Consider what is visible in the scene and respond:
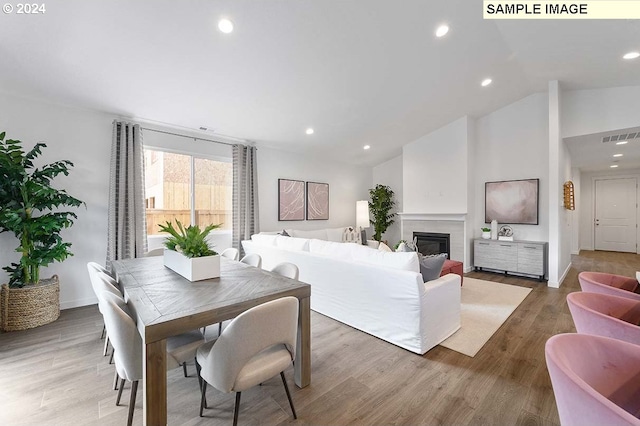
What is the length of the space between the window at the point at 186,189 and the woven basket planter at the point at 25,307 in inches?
55.7

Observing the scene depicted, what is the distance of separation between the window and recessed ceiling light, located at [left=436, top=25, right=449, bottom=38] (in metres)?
3.84

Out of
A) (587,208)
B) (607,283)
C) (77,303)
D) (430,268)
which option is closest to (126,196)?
(77,303)

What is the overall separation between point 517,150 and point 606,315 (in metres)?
4.97

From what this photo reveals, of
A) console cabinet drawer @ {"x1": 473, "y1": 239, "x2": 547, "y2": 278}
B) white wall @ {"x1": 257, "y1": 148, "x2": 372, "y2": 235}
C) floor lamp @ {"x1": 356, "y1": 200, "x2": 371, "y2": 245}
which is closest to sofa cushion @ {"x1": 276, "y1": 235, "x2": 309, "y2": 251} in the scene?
white wall @ {"x1": 257, "y1": 148, "x2": 372, "y2": 235}

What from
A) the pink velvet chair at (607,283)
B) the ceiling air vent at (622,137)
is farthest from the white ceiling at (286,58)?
the pink velvet chair at (607,283)

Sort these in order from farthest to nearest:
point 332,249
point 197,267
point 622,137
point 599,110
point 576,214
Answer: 1. point 576,214
2. point 622,137
3. point 599,110
4. point 332,249
5. point 197,267

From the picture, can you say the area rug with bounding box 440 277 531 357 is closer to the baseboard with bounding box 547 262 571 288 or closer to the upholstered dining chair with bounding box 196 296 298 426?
the baseboard with bounding box 547 262 571 288

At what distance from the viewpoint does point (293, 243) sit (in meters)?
3.91

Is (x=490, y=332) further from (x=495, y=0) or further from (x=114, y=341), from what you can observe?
(x=495, y=0)

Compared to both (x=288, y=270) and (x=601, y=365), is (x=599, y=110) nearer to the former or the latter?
(x=601, y=365)

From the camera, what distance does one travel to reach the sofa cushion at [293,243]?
12.4ft

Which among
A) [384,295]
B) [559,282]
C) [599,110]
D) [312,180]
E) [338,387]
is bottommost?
[338,387]

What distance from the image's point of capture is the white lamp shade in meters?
6.90

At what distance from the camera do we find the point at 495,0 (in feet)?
9.45
